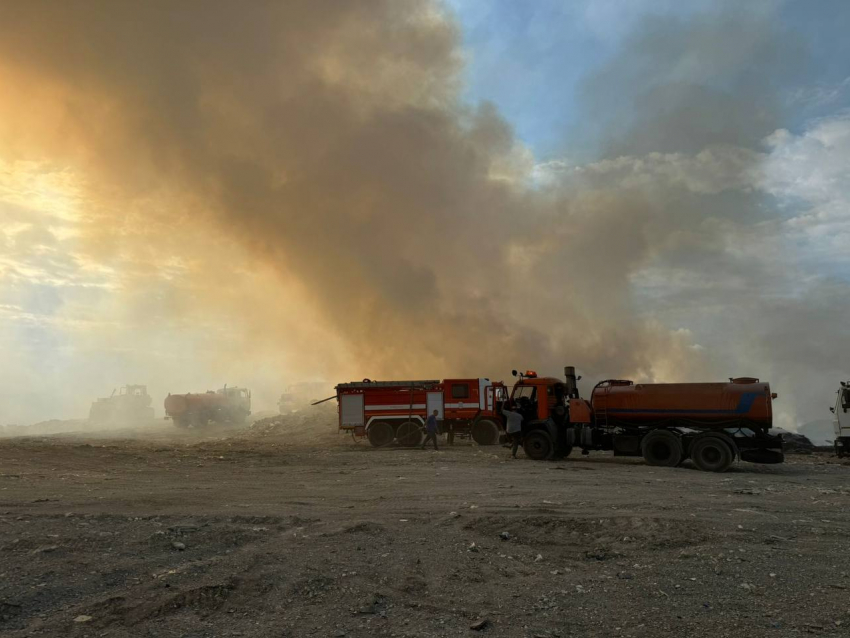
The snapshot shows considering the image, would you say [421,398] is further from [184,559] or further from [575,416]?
[184,559]

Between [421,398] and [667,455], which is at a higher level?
[421,398]

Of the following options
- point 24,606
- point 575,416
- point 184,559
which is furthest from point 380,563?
point 575,416

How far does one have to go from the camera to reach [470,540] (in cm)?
835

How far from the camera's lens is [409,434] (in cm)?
2619

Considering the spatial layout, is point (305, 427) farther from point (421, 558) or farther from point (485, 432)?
point (421, 558)

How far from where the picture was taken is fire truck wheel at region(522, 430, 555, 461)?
19750 millimetres

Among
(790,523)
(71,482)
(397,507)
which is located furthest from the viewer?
(71,482)

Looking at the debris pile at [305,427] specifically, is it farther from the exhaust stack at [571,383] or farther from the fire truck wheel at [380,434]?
the exhaust stack at [571,383]

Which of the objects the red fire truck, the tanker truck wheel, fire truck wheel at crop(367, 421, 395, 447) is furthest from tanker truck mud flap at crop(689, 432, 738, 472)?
fire truck wheel at crop(367, 421, 395, 447)

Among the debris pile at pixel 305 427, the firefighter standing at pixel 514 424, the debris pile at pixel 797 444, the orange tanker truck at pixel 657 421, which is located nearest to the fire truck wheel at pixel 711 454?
the orange tanker truck at pixel 657 421

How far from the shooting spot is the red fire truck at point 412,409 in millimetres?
26312

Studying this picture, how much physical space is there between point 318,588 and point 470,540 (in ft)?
8.63

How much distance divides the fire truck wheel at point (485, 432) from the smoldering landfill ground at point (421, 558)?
12.1 meters

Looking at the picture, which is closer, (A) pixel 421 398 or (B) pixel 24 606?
(B) pixel 24 606
